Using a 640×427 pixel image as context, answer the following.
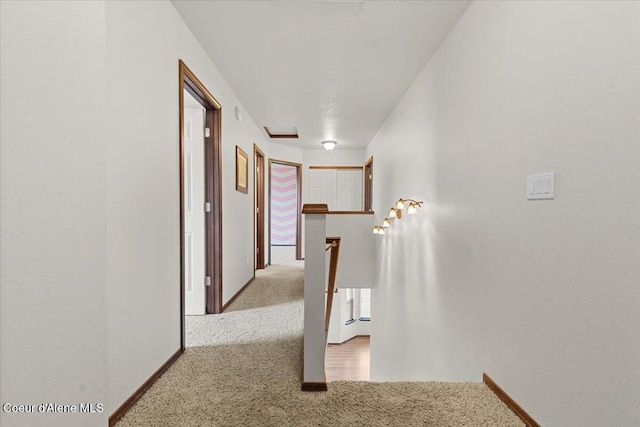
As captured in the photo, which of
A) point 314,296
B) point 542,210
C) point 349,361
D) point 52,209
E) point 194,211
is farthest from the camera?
point 349,361

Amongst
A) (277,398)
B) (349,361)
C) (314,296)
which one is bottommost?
(349,361)

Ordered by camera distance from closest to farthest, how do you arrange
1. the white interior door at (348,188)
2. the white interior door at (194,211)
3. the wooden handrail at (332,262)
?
the wooden handrail at (332,262) < the white interior door at (194,211) < the white interior door at (348,188)

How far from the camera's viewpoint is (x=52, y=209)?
97 centimetres

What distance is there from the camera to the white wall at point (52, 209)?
2.76ft

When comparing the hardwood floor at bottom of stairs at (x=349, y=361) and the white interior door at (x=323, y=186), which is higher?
the white interior door at (x=323, y=186)

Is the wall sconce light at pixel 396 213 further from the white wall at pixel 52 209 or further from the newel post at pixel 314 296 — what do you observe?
the white wall at pixel 52 209

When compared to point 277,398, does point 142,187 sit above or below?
above

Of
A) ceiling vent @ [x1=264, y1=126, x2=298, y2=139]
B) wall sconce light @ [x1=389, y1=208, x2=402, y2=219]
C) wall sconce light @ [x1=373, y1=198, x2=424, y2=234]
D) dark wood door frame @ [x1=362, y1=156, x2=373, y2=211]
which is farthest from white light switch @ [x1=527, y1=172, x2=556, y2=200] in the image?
dark wood door frame @ [x1=362, y1=156, x2=373, y2=211]

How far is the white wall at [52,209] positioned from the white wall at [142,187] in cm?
31

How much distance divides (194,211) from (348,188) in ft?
16.5

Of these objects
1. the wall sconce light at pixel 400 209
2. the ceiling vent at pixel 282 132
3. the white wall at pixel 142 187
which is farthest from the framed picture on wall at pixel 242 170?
the wall sconce light at pixel 400 209

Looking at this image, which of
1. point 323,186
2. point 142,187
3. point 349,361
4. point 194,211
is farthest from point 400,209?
point 349,361

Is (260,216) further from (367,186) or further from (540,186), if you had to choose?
(540,186)

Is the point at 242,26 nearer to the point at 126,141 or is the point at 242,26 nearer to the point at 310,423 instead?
the point at 126,141
